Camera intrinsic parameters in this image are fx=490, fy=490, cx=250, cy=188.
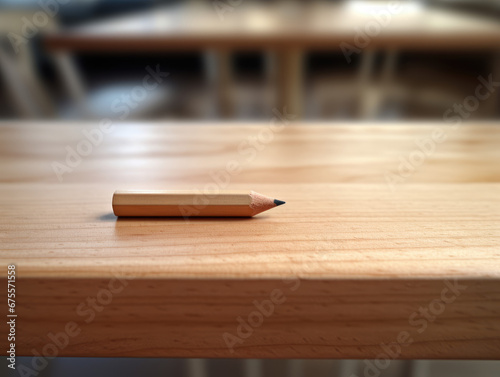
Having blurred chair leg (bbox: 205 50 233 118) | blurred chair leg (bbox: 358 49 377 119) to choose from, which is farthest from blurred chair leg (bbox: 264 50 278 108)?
blurred chair leg (bbox: 358 49 377 119)

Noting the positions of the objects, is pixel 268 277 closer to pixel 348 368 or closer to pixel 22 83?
pixel 348 368

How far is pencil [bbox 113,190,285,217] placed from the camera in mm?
285

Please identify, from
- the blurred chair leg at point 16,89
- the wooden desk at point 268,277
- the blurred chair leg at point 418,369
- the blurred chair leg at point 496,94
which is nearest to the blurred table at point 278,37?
the blurred chair leg at point 496,94

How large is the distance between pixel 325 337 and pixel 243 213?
0.09m

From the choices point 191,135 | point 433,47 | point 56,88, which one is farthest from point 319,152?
point 56,88

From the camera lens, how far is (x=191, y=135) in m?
0.49

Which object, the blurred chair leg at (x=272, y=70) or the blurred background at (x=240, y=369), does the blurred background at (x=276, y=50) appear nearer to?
the blurred chair leg at (x=272, y=70)

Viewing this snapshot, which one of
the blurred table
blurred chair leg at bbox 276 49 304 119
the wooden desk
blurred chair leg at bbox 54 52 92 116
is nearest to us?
the wooden desk

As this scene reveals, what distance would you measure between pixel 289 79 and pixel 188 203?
0.93m

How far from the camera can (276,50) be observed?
38.6 inches

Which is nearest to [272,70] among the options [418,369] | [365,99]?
[365,99]

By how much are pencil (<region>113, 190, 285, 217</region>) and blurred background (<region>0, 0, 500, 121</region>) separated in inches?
28.0

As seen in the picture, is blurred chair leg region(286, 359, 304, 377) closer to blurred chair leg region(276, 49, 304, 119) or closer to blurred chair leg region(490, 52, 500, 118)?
blurred chair leg region(276, 49, 304, 119)

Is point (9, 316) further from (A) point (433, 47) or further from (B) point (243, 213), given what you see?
Result: (A) point (433, 47)
